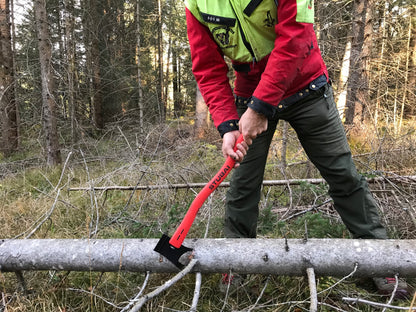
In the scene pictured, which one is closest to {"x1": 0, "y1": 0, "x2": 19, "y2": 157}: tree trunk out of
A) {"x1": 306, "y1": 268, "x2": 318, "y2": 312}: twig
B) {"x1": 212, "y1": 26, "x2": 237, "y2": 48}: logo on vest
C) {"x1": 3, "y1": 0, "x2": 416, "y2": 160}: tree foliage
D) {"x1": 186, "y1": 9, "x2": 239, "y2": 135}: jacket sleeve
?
{"x1": 3, "y1": 0, "x2": 416, "y2": 160}: tree foliage

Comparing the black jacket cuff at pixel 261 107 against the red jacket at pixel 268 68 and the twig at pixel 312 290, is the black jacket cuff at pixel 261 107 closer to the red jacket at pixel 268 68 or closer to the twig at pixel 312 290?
the red jacket at pixel 268 68

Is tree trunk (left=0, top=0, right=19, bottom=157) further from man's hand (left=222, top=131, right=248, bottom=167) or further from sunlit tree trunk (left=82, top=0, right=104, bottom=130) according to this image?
man's hand (left=222, top=131, right=248, bottom=167)

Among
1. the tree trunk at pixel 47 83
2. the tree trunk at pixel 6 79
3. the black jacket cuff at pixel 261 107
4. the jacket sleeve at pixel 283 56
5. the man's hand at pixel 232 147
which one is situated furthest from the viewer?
the tree trunk at pixel 6 79

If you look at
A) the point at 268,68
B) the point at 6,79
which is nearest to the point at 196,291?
the point at 268,68

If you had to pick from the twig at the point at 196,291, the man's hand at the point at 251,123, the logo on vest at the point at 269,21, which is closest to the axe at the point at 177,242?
the twig at the point at 196,291

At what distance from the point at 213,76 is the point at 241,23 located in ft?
1.35

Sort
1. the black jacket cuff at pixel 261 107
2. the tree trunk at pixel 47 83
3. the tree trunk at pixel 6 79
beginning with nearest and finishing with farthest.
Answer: the black jacket cuff at pixel 261 107, the tree trunk at pixel 47 83, the tree trunk at pixel 6 79

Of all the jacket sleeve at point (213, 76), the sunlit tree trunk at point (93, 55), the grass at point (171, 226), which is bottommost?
the grass at point (171, 226)

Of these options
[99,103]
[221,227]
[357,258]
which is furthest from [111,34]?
[357,258]

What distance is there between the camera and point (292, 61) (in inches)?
57.4

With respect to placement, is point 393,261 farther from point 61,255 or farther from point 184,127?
point 184,127

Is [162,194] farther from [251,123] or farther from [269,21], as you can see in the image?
[269,21]

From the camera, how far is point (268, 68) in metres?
1.49

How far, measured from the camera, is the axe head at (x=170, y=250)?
1585 millimetres
